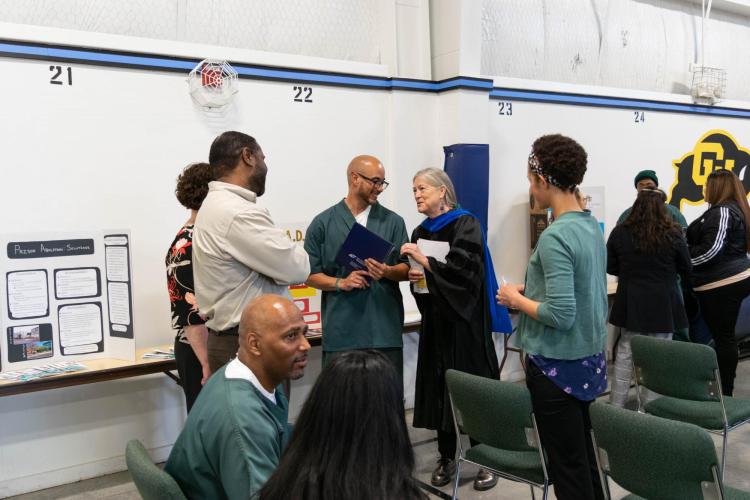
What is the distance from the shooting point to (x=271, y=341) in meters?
1.56

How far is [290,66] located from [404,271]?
162 centimetres

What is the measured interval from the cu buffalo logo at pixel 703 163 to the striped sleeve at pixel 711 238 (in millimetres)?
2105

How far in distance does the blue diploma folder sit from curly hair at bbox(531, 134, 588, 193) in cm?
87

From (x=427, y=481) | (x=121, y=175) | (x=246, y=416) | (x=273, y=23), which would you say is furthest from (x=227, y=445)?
(x=273, y=23)

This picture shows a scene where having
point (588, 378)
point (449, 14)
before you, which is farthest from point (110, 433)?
point (449, 14)

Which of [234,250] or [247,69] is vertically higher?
[247,69]

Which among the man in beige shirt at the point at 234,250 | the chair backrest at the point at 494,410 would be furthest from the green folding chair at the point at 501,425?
the man in beige shirt at the point at 234,250

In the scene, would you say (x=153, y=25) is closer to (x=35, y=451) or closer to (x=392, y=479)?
(x=35, y=451)

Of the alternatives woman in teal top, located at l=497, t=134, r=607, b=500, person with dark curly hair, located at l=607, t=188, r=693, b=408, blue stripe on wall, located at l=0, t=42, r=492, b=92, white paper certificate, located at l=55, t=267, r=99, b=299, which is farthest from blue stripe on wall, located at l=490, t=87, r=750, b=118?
white paper certificate, located at l=55, t=267, r=99, b=299

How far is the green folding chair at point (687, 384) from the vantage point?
274 centimetres

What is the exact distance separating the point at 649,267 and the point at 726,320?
31.2 inches

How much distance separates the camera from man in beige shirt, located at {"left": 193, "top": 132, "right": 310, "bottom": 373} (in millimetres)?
2182

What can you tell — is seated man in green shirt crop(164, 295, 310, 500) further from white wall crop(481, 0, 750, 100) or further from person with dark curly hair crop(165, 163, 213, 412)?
white wall crop(481, 0, 750, 100)

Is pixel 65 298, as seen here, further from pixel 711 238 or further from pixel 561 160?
pixel 711 238
